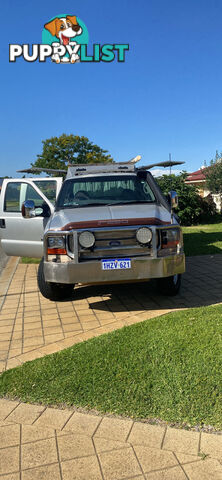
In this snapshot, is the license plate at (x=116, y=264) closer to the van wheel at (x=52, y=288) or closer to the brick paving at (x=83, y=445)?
the brick paving at (x=83, y=445)

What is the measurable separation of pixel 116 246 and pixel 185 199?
38.3 ft

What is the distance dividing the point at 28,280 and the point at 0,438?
180 inches

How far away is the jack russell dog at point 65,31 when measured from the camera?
15.5 m

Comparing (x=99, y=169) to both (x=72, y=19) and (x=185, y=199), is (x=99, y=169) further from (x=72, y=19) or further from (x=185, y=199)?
(x=72, y=19)

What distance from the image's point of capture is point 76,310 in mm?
4898

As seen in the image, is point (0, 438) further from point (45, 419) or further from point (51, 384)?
point (51, 384)

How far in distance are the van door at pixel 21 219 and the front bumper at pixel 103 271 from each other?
196cm

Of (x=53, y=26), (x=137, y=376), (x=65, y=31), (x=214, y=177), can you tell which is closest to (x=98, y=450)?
(x=137, y=376)

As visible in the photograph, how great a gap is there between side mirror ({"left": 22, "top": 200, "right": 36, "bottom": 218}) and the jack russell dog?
12.3 metres

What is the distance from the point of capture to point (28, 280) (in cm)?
686

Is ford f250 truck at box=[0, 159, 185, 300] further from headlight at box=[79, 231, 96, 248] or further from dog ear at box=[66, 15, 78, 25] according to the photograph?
dog ear at box=[66, 15, 78, 25]

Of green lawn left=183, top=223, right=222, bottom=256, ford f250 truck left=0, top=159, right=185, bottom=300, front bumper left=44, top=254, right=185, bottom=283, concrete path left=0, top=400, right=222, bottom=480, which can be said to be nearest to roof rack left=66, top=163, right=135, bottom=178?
ford f250 truck left=0, top=159, right=185, bottom=300

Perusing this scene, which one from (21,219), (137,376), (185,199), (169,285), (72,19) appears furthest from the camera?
(72,19)

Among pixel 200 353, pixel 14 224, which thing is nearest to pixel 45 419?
pixel 200 353
